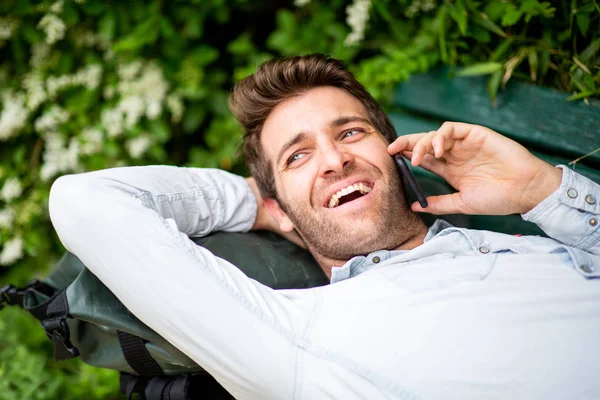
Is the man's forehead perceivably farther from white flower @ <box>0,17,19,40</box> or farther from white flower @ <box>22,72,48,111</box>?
white flower @ <box>0,17,19,40</box>

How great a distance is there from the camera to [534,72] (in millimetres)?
2188

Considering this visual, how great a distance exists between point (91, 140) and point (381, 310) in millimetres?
2178

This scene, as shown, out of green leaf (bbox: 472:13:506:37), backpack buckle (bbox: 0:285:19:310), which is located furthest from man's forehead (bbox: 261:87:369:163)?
backpack buckle (bbox: 0:285:19:310)

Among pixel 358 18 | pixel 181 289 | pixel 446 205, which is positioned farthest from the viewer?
pixel 358 18

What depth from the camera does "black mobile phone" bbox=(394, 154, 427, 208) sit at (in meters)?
1.88

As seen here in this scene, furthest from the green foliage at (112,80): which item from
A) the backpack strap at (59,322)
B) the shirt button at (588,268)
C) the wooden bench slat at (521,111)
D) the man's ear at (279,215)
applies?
the shirt button at (588,268)

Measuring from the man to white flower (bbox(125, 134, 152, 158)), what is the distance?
109cm

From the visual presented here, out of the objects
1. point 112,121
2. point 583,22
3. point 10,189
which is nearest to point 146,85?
point 112,121

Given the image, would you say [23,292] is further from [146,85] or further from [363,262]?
[146,85]

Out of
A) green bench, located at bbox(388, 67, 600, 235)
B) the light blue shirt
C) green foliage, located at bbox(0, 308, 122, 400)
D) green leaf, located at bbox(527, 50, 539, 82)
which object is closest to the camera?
the light blue shirt

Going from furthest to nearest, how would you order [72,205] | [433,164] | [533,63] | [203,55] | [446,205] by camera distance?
1. [203,55]
2. [533,63]
3. [433,164]
4. [446,205]
5. [72,205]

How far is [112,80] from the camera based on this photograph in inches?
121

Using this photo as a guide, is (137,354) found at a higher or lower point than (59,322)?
lower

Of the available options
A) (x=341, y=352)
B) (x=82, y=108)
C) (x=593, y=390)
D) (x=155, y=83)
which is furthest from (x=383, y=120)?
(x=82, y=108)
